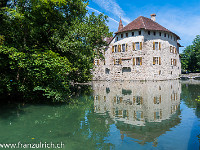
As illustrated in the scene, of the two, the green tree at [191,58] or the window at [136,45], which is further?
the green tree at [191,58]

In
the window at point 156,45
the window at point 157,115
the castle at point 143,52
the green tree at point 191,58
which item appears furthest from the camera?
the green tree at point 191,58

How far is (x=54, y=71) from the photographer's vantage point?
9.87 meters

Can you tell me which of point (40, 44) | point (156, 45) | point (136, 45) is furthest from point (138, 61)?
point (40, 44)

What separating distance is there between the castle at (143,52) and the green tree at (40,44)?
844 inches

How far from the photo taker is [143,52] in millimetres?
32625

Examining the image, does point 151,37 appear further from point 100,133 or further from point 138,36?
point 100,133

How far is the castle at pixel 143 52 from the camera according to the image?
32.7 meters

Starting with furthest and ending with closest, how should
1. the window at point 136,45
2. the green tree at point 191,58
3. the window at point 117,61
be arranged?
the green tree at point 191,58, the window at point 117,61, the window at point 136,45

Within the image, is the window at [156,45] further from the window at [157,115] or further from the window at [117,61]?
the window at [157,115]

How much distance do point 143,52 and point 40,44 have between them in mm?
24486

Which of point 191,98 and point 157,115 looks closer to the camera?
point 157,115

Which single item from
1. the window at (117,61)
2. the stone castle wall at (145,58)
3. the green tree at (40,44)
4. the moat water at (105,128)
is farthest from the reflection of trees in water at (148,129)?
the window at (117,61)

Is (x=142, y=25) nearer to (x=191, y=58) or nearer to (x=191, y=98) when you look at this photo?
(x=191, y=98)

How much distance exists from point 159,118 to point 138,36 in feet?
89.5
